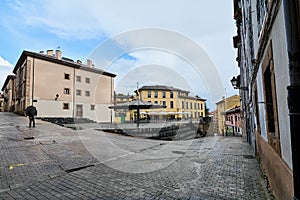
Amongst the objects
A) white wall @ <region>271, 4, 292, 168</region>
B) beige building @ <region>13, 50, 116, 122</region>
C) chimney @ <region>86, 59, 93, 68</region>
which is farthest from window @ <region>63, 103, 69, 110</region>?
white wall @ <region>271, 4, 292, 168</region>

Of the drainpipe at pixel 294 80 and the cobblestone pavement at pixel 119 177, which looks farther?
the cobblestone pavement at pixel 119 177

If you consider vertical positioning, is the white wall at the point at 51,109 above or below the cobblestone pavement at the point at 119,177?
above

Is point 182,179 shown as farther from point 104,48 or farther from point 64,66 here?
point 64,66

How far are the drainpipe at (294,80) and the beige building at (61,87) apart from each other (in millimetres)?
23838

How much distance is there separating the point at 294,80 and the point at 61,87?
26701mm

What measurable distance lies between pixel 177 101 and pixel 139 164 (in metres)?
40.0

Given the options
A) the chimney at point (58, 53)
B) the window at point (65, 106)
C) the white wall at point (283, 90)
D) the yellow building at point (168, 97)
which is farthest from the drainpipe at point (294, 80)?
the yellow building at point (168, 97)

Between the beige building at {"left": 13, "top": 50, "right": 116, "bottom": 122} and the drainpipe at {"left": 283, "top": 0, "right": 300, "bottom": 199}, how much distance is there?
23.8m

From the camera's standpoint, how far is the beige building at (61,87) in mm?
22188

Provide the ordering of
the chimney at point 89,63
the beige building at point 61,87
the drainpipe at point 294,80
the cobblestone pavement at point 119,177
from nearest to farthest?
the drainpipe at point 294,80 → the cobblestone pavement at point 119,177 → the beige building at point 61,87 → the chimney at point 89,63

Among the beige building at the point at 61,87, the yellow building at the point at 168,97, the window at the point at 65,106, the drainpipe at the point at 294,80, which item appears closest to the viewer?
the drainpipe at the point at 294,80

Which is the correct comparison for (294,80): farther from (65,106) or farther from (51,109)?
(65,106)

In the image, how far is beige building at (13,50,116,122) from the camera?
22.2 meters

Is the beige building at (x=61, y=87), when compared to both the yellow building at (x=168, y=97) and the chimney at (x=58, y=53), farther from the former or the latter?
the yellow building at (x=168, y=97)
